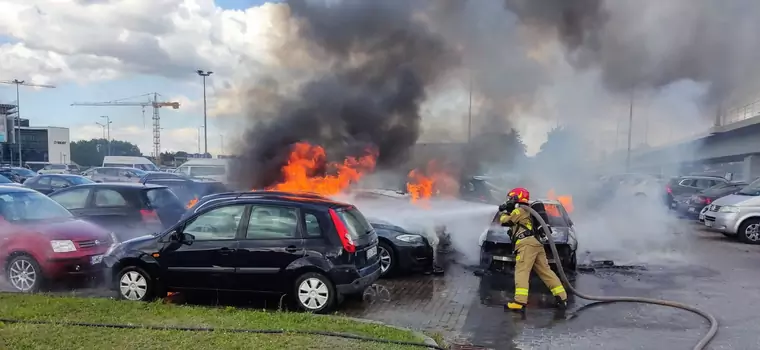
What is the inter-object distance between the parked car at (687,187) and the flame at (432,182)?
27.0 ft

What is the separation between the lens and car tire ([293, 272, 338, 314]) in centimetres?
641

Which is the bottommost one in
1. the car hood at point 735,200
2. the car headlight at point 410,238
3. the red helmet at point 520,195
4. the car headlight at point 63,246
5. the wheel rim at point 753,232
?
the wheel rim at point 753,232

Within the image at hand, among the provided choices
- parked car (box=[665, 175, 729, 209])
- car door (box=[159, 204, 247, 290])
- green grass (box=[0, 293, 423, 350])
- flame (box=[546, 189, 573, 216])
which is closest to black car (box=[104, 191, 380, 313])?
car door (box=[159, 204, 247, 290])

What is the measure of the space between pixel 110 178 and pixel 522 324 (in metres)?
26.4

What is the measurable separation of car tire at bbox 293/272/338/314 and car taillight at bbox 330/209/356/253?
0.44m

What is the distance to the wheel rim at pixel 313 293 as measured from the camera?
6.42 metres

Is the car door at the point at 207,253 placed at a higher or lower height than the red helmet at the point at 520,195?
lower

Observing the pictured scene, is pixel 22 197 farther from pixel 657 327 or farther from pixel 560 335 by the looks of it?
pixel 657 327

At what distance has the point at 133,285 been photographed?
6867 mm

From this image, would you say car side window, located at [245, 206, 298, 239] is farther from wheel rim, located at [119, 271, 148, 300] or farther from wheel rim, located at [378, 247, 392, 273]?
wheel rim, located at [378, 247, 392, 273]

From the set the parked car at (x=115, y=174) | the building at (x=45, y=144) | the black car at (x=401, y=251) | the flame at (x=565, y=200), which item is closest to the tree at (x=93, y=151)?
the building at (x=45, y=144)

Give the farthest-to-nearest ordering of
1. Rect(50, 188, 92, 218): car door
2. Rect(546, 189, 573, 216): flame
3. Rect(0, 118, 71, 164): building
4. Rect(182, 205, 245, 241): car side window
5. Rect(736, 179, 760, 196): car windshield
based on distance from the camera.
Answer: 1. Rect(0, 118, 71, 164): building
2. Rect(546, 189, 573, 216): flame
3. Rect(736, 179, 760, 196): car windshield
4. Rect(50, 188, 92, 218): car door
5. Rect(182, 205, 245, 241): car side window

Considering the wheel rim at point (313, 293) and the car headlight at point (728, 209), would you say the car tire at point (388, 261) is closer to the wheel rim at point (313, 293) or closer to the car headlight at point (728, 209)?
the wheel rim at point (313, 293)

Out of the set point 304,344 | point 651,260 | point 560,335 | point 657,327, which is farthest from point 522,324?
point 651,260
